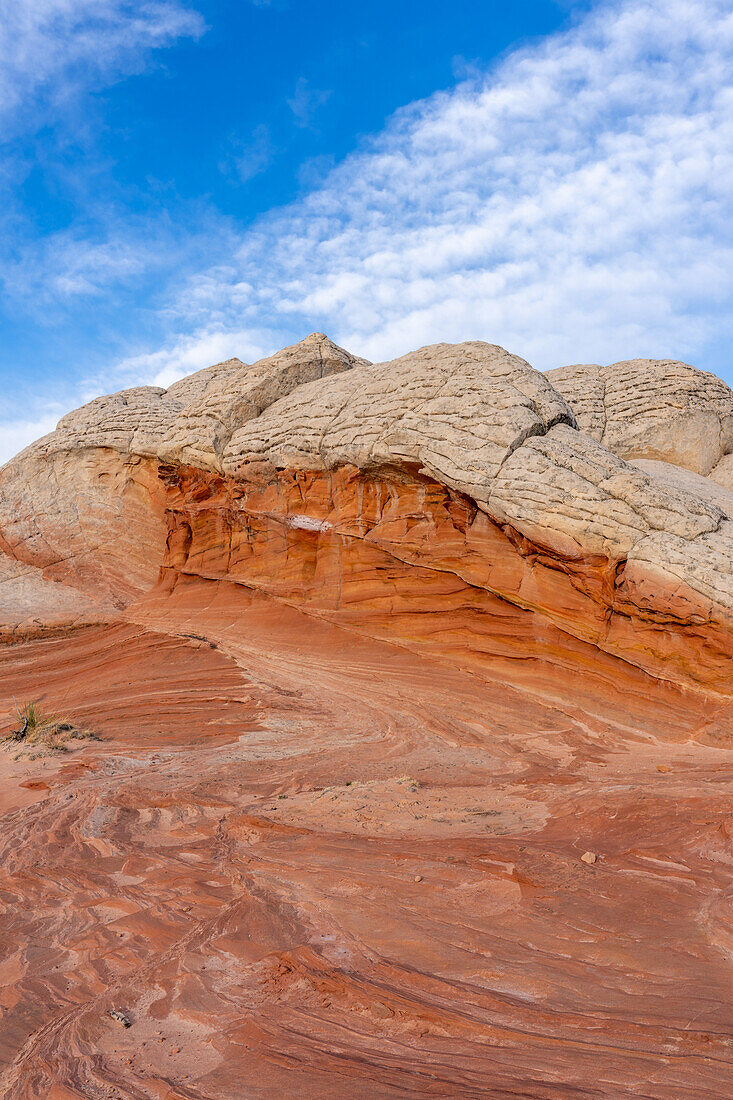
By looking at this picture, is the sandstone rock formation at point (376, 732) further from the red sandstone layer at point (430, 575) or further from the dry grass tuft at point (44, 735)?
the dry grass tuft at point (44, 735)

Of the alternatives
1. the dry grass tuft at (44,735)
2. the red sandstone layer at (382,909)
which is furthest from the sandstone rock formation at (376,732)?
the dry grass tuft at (44,735)

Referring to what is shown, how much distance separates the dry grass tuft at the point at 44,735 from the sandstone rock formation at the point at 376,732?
503mm

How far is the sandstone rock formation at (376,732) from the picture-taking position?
3.17m

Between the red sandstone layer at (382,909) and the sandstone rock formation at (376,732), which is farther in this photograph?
the sandstone rock formation at (376,732)

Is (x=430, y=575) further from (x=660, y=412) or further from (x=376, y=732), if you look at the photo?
(x=660, y=412)

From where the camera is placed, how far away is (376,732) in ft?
34.1

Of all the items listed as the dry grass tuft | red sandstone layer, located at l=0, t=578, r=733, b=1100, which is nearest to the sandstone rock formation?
red sandstone layer, located at l=0, t=578, r=733, b=1100

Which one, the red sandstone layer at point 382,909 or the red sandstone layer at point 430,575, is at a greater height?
the red sandstone layer at point 430,575

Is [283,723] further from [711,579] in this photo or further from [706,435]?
[706,435]

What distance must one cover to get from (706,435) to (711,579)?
9588mm

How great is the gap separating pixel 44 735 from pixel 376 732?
5.11 meters

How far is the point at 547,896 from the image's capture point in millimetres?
4539

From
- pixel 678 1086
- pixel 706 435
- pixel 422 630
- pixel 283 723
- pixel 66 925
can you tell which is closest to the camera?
pixel 678 1086

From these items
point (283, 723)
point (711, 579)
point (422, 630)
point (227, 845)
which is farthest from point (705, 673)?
point (227, 845)
